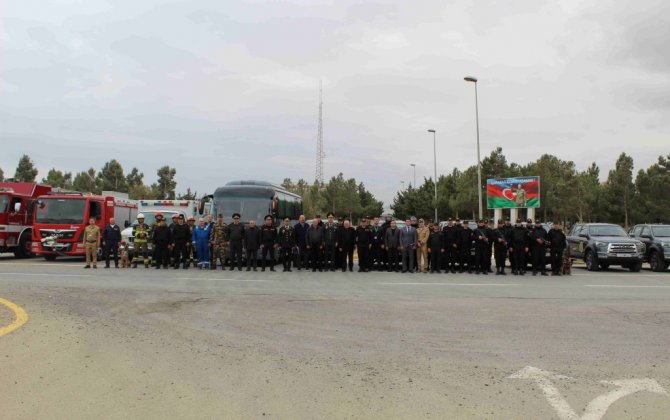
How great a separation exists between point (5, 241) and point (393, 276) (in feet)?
52.2

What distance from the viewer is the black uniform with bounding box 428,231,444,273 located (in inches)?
744

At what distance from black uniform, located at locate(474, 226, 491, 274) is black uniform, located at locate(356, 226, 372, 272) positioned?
3.66 m

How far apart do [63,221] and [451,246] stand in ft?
48.6

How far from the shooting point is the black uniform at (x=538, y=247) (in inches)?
729

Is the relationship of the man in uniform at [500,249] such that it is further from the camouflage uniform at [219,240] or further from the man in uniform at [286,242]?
the camouflage uniform at [219,240]

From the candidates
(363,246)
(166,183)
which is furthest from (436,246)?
(166,183)

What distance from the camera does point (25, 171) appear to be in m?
79.7

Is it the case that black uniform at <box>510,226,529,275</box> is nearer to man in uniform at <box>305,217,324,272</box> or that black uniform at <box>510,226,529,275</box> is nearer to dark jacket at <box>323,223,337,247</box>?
dark jacket at <box>323,223,337,247</box>

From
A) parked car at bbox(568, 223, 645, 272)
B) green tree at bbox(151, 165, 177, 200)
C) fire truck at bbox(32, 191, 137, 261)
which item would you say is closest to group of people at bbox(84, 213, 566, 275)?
parked car at bbox(568, 223, 645, 272)

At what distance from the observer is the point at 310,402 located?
5.10 m

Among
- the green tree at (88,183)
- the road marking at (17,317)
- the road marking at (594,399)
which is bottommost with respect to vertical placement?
the road marking at (594,399)

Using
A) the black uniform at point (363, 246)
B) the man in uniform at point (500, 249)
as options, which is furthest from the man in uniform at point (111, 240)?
the man in uniform at point (500, 249)

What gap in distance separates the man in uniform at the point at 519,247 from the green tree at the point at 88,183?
255ft

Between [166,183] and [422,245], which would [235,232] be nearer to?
[422,245]
